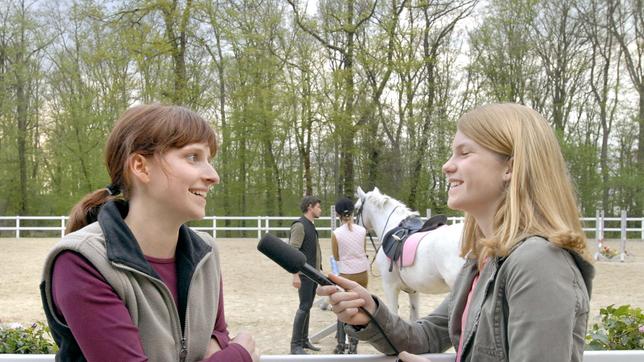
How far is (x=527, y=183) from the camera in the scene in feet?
4.49

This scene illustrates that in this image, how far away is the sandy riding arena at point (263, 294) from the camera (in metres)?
7.12

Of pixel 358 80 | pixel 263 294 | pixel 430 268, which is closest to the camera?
pixel 430 268

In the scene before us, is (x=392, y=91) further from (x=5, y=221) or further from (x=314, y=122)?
(x=5, y=221)

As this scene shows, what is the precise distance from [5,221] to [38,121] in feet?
15.6

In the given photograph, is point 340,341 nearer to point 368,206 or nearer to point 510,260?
point 368,206

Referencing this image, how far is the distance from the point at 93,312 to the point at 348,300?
62 cm

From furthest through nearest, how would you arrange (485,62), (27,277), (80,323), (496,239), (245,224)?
(245,224) → (485,62) → (27,277) → (496,239) → (80,323)

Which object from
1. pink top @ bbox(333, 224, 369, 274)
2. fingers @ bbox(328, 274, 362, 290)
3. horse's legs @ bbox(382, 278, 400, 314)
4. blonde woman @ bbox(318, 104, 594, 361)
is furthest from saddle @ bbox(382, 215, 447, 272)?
fingers @ bbox(328, 274, 362, 290)

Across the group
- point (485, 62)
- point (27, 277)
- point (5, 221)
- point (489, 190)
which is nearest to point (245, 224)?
point (5, 221)

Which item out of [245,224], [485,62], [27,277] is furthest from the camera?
[245,224]

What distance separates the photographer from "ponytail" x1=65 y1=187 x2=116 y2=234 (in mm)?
1571

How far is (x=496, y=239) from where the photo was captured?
1329 millimetres

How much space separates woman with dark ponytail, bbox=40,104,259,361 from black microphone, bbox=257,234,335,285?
0.24 m

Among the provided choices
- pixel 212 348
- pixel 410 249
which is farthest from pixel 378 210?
pixel 212 348
